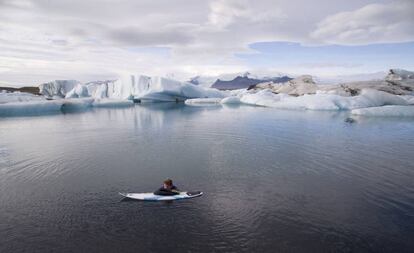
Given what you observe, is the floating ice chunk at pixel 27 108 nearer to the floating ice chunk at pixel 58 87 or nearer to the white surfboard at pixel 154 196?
the floating ice chunk at pixel 58 87

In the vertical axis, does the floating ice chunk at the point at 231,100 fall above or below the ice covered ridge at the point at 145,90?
below

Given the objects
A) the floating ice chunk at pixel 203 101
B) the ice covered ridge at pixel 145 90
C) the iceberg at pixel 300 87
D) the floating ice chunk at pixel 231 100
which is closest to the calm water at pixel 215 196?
the ice covered ridge at pixel 145 90

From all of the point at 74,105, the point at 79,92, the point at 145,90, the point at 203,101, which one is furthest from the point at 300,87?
the point at 79,92

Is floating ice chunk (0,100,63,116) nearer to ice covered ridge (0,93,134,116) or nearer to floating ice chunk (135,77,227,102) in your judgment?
ice covered ridge (0,93,134,116)

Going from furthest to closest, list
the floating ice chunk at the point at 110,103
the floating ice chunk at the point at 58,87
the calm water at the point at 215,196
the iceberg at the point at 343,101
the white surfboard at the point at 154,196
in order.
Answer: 1. the floating ice chunk at the point at 58,87
2. the floating ice chunk at the point at 110,103
3. the iceberg at the point at 343,101
4. the white surfboard at the point at 154,196
5. the calm water at the point at 215,196

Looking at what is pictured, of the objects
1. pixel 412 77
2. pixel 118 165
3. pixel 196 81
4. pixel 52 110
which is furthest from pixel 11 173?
pixel 196 81

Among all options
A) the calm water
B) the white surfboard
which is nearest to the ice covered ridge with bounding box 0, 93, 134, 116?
the calm water
